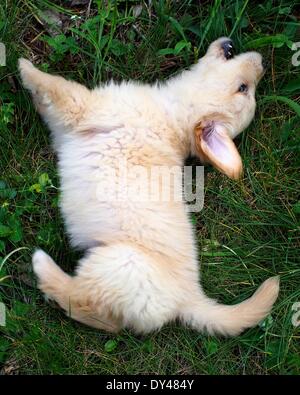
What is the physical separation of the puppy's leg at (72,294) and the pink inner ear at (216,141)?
1.01m

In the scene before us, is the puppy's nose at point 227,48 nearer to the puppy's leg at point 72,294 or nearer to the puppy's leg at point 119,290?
the puppy's leg at point 119,290

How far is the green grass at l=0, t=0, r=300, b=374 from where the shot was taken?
3.78 meters

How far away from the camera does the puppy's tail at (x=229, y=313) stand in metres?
3.60

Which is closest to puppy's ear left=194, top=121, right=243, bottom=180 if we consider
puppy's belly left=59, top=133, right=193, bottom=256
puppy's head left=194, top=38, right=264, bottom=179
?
puppy's head left=194, top=38, right=264, bottom=179

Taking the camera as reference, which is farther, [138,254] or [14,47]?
[14,47]

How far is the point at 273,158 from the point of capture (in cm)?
405

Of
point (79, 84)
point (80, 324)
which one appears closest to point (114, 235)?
point (80, 324)

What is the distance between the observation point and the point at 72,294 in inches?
136

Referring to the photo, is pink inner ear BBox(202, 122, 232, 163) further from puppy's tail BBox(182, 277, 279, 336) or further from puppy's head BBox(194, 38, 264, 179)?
puppy's tail BBox(182, 277, 279, 336)

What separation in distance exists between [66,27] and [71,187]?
1112mm

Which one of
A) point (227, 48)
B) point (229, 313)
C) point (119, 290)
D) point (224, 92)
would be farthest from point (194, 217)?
point (227, 48)

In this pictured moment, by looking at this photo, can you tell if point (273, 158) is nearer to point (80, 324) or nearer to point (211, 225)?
point (211, 225)

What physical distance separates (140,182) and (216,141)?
512 millimetres

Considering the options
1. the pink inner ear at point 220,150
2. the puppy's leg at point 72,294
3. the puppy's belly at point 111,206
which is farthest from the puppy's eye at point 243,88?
the puppy's leg at point 72,294
